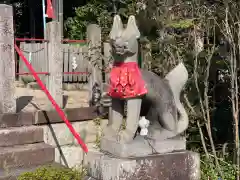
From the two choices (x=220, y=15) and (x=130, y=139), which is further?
(x=220, y=15)

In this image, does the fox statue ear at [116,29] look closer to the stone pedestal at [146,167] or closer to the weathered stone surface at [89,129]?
the stone pedestal at [146,167]

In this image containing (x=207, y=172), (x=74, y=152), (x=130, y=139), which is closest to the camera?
(x=130, y=139)

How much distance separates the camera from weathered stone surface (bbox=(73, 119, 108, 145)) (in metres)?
5.66

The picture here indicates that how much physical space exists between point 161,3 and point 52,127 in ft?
7.94

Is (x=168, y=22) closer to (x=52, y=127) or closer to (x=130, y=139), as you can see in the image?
(x=52, y=127)

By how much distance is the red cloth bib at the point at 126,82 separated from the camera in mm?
3209

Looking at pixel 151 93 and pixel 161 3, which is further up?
pixel 161 3

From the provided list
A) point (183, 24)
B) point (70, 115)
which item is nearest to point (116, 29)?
point (183, 24)

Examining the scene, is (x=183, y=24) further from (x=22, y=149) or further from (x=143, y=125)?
(x=22, y=149)

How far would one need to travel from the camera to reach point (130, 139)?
10.6 ft

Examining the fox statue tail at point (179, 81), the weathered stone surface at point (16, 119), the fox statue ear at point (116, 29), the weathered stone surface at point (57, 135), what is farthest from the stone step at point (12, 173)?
the fox statue ear at point (116, 29)

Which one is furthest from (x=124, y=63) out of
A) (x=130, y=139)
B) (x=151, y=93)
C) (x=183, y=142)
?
(x=183, y=142)

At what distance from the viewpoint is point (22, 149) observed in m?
4.75

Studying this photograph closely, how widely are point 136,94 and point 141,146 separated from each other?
46 centimetres
